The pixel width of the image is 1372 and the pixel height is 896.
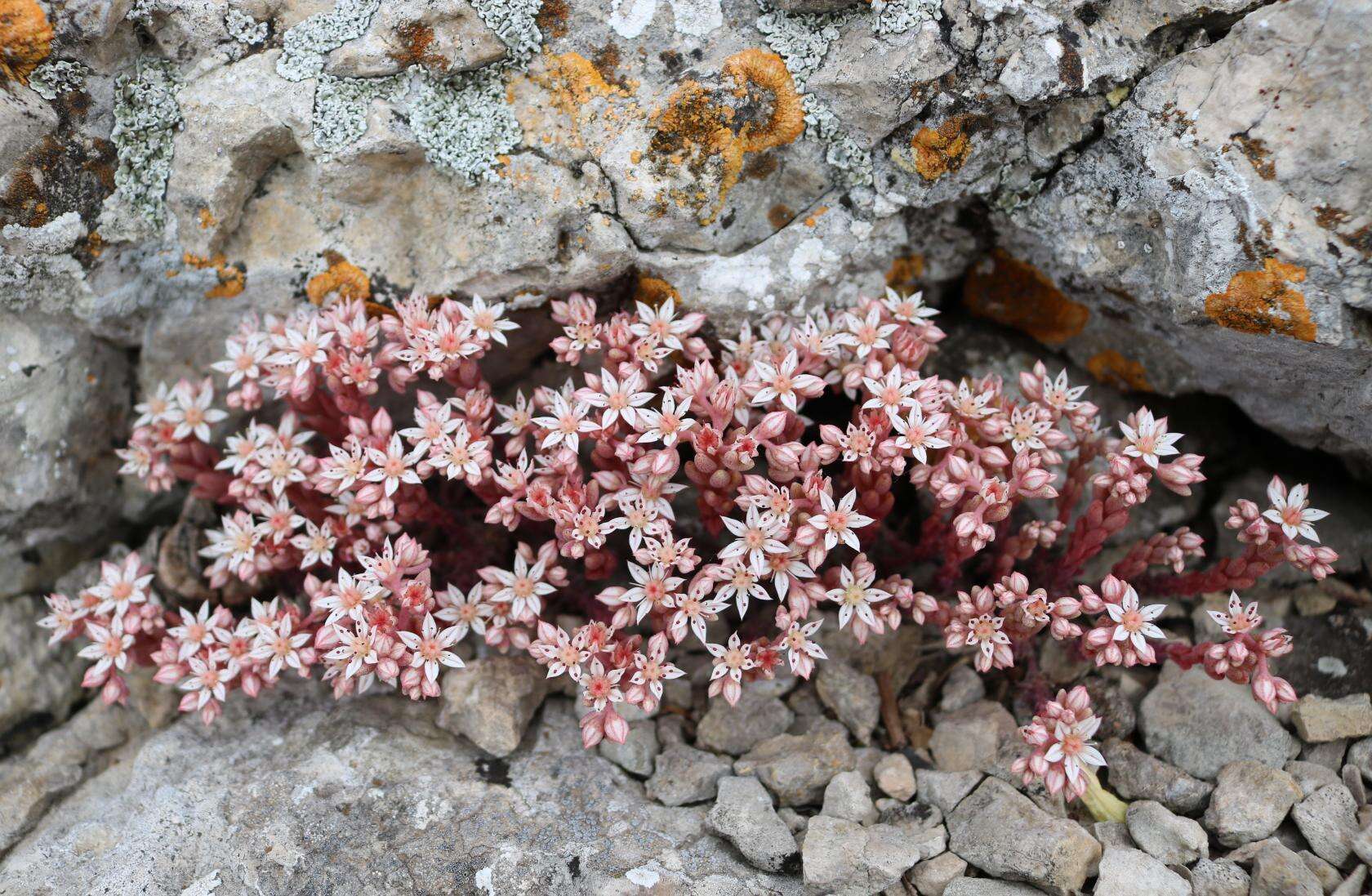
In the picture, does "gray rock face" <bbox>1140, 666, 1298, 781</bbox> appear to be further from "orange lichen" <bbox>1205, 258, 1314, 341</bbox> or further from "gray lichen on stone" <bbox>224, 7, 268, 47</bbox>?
"gray lichen on stone" <bbox>224, 7, 268, 47</bbox>

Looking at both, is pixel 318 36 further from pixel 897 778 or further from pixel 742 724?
pixel 897 778

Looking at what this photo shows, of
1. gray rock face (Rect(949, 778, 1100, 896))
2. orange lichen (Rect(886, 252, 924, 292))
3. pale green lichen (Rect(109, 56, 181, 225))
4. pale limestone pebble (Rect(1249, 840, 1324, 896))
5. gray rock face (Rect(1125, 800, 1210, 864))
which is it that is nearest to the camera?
pale limestone pebble (Rect(1249, 840, 1324, 896))

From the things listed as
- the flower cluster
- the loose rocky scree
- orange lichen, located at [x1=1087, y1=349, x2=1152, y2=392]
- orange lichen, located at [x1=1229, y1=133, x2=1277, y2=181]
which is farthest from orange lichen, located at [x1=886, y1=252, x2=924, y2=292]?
orange lichen, located at [x1=1229, y1=133, x2=1277, y2=181]

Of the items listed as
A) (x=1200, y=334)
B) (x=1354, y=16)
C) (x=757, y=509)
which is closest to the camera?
(x=1354, y=16)

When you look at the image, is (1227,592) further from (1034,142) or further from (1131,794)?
(1034,142)

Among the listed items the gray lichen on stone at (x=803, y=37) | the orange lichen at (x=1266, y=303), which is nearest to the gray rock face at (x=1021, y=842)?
the orange lichen at (x=1266, y=303)

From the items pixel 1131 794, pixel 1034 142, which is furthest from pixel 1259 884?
pixel 1034 142
